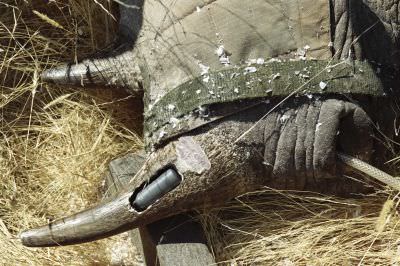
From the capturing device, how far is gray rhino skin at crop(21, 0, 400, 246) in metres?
2.41

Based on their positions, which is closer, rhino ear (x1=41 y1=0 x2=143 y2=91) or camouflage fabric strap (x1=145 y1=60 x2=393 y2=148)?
camouflage fabric strap (x1=145 y1=60 x2=393 y2=148)

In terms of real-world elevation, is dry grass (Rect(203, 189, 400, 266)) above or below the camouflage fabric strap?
below

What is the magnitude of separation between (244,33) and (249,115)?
28 cm

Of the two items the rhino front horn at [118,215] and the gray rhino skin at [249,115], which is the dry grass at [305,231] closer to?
the gray rhino skin at [249,115]

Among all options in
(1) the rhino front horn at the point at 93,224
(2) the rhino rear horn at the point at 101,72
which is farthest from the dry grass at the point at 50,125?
(1) the rhino front horn at the point at 93,224

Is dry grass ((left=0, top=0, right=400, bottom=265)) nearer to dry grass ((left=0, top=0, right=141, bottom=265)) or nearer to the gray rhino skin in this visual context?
dry grass ((left=0, top=0, right=141, bottom=265))

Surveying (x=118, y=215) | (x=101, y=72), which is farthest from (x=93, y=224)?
(x=101, y=72)

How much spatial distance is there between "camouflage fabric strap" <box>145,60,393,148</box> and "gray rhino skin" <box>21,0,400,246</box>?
0.10ft

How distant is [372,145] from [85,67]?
3.69 ft

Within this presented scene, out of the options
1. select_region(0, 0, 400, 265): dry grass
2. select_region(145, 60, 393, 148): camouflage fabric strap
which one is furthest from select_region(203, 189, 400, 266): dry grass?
select_region(145, 60, 393, 148): camouflage fabric strap

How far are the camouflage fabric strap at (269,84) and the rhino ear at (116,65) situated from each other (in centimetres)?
33

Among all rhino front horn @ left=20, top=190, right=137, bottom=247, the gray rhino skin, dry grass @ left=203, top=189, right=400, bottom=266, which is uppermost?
the gray rhino skin

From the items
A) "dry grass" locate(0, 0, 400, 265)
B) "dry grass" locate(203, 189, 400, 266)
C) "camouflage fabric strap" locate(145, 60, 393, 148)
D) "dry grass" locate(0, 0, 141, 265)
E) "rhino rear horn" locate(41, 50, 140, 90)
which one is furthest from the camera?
"dry grass" locate(0, 0, 141, 265)

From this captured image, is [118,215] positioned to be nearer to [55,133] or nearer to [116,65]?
[116,65]
